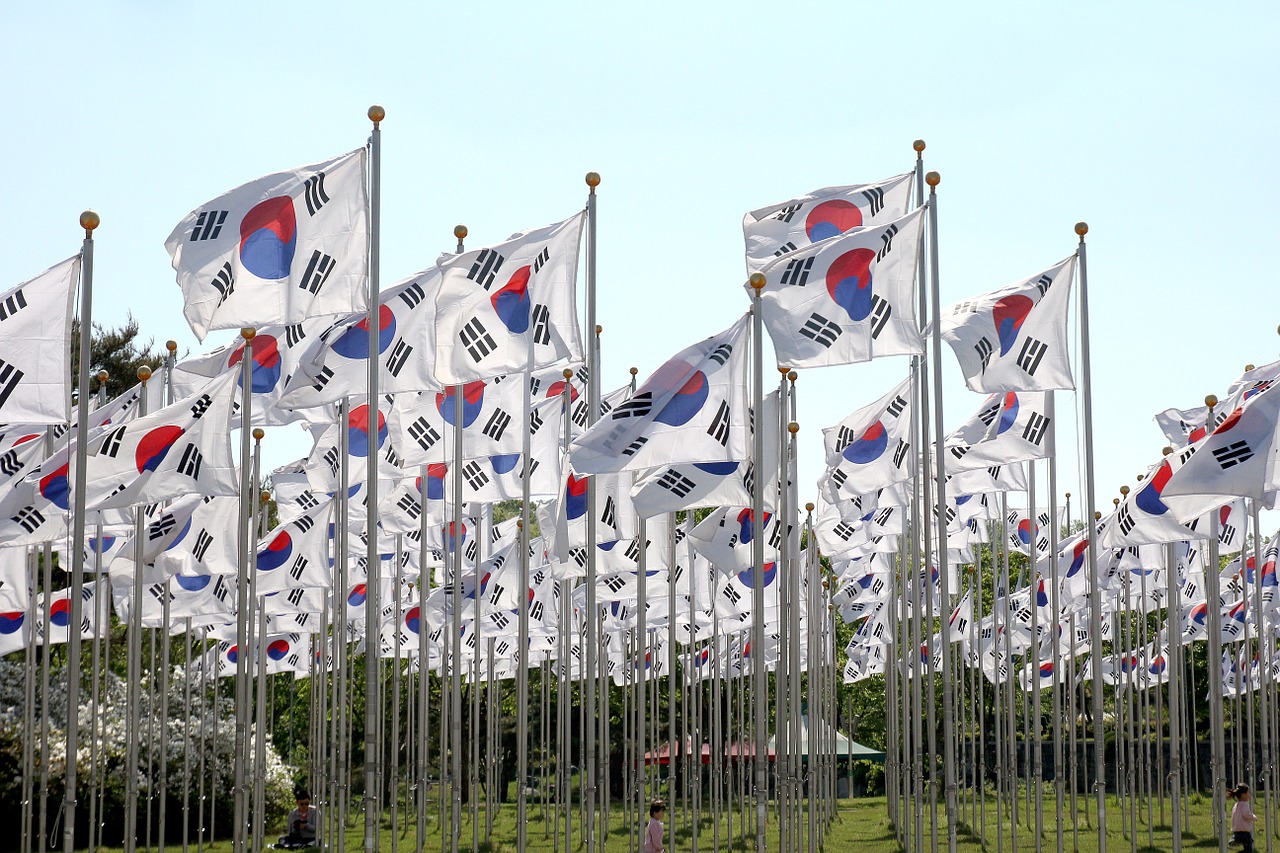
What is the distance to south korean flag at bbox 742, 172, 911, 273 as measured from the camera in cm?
1942

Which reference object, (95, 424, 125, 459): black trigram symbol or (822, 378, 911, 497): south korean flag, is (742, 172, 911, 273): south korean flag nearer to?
(822, 378, 911, 497): south korean flag

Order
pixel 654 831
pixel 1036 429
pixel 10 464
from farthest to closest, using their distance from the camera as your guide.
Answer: pixel 10 464 → pixel 654 831 → pixel 1036 429

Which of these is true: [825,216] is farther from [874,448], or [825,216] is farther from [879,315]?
[874,448]

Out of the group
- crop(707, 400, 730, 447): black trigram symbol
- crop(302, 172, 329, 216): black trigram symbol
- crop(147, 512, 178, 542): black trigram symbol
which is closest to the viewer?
crop(707, 400, 730, 447): black trigram symbol

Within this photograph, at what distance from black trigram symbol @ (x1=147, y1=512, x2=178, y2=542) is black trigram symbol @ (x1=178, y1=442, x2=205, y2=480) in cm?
590

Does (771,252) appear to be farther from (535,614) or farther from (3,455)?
(535,614)

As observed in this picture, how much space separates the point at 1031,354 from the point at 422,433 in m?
8.79

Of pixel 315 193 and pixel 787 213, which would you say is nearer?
pixel 315 193

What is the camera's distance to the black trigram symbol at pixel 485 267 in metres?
17.7

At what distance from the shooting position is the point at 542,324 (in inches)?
706

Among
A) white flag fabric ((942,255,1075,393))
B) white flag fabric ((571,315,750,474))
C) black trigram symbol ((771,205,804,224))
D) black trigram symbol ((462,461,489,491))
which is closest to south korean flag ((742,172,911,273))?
black trigram symbol ((771,205,804,224))

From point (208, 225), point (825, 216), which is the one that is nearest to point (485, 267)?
point (208, 225)

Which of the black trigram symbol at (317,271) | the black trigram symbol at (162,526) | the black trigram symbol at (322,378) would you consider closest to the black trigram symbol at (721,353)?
the black trigram symbol at (317,271)

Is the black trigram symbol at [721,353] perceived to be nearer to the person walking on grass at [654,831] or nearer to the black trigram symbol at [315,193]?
the black trigram symbol at [315,193]
